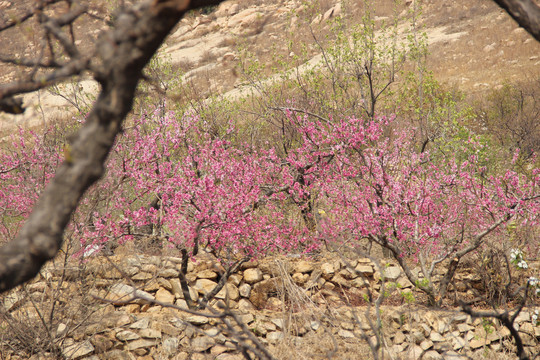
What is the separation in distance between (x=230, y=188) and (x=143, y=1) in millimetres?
6922

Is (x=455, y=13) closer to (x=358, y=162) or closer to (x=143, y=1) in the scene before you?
(x=358, y=162)

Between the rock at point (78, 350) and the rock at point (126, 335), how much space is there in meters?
0.40

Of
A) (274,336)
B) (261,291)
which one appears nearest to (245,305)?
(261,291)

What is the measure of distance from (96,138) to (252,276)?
260 inches

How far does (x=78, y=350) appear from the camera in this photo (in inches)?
245

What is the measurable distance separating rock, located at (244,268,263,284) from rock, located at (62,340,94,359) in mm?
3031

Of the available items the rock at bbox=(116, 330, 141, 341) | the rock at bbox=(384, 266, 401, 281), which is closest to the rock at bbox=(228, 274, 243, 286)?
the rock at bbox=(116, 330, 141, 341)

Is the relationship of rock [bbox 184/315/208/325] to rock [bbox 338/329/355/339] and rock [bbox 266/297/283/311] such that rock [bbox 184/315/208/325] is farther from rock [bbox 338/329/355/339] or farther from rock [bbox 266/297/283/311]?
rock [bbox 338/329/355/339]

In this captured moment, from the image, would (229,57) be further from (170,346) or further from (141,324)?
Result: (170,346)

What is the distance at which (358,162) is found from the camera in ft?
32.9

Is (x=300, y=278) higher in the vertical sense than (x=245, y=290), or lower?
lower

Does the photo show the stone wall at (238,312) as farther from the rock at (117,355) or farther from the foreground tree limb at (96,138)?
the foreground tree limb at (96,138)

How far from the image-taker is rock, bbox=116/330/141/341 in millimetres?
6559

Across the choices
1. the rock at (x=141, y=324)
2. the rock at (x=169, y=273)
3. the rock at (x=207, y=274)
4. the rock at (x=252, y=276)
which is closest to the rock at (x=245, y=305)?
the rock at (x=252, y=276)
